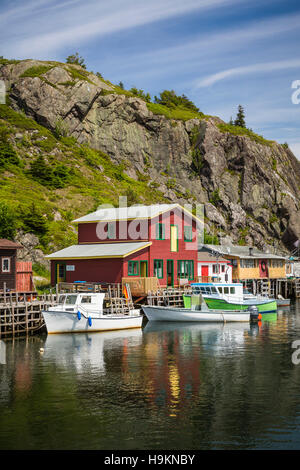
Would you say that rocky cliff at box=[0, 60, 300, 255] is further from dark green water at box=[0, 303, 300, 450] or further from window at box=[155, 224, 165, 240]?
dark green water at box=[0, 303, 300, 450]

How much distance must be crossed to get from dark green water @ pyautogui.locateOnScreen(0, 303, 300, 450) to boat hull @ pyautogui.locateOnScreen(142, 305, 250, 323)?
389 inches

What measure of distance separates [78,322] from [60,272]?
1828cm

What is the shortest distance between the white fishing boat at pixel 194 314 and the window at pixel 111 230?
44.5ft

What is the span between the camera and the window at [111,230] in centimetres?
5962

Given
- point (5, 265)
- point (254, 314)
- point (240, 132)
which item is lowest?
point (254, 314)

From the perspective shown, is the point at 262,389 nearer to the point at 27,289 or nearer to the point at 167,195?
the point at 27,289

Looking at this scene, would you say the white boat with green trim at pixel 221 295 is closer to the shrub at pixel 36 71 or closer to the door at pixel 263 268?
the door at pixel 263 268

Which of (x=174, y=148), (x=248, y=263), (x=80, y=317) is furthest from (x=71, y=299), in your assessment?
(x=174, y=148)

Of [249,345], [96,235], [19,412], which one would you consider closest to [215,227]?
[96,235]

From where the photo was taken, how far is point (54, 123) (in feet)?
433

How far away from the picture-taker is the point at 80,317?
133 feet

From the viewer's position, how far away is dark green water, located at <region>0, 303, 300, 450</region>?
17.5 m

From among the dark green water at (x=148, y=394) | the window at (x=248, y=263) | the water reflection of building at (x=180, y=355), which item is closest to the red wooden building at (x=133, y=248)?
the water reflection of building at (x=180, y=355)

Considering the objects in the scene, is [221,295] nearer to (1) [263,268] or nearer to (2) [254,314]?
(2) [254,314]
